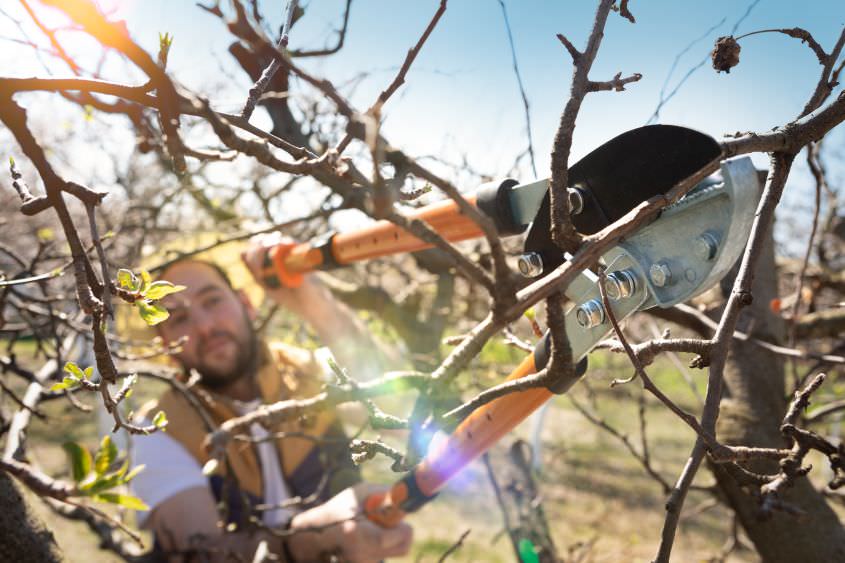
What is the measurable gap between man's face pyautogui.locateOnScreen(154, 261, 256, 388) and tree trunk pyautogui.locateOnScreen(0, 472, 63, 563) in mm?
2497

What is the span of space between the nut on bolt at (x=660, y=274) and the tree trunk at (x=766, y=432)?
0.88 meters

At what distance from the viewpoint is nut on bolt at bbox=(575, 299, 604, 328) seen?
114cm

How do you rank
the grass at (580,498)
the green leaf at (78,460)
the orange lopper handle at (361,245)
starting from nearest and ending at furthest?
the green leaf at (78,460) → the orange lopper handle at (361,245) → the grass at (580,498)

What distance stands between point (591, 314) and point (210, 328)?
3.25m

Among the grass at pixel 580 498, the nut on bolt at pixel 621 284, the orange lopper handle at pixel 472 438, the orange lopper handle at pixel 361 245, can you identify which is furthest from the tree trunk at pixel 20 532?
the grass at pixel 580 498

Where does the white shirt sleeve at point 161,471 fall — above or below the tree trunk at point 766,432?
above

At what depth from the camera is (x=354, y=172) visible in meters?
0.75

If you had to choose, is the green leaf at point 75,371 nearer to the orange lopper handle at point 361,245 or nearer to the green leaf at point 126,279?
the green leaf at point 126,279

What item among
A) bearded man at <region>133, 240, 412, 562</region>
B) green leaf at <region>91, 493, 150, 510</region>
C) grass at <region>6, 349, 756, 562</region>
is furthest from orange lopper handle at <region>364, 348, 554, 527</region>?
grass at <region>6, 349, 756, 562</region>

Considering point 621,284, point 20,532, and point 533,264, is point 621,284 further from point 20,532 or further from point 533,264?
point 20,532

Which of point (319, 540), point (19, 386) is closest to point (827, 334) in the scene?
point (319, 540)

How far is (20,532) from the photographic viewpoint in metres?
1.35

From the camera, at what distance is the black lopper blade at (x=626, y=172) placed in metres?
1.04

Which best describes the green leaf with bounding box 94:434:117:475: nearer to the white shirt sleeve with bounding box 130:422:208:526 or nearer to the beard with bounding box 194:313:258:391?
the white shirt sleeve with bounding box 130:422:208:526
